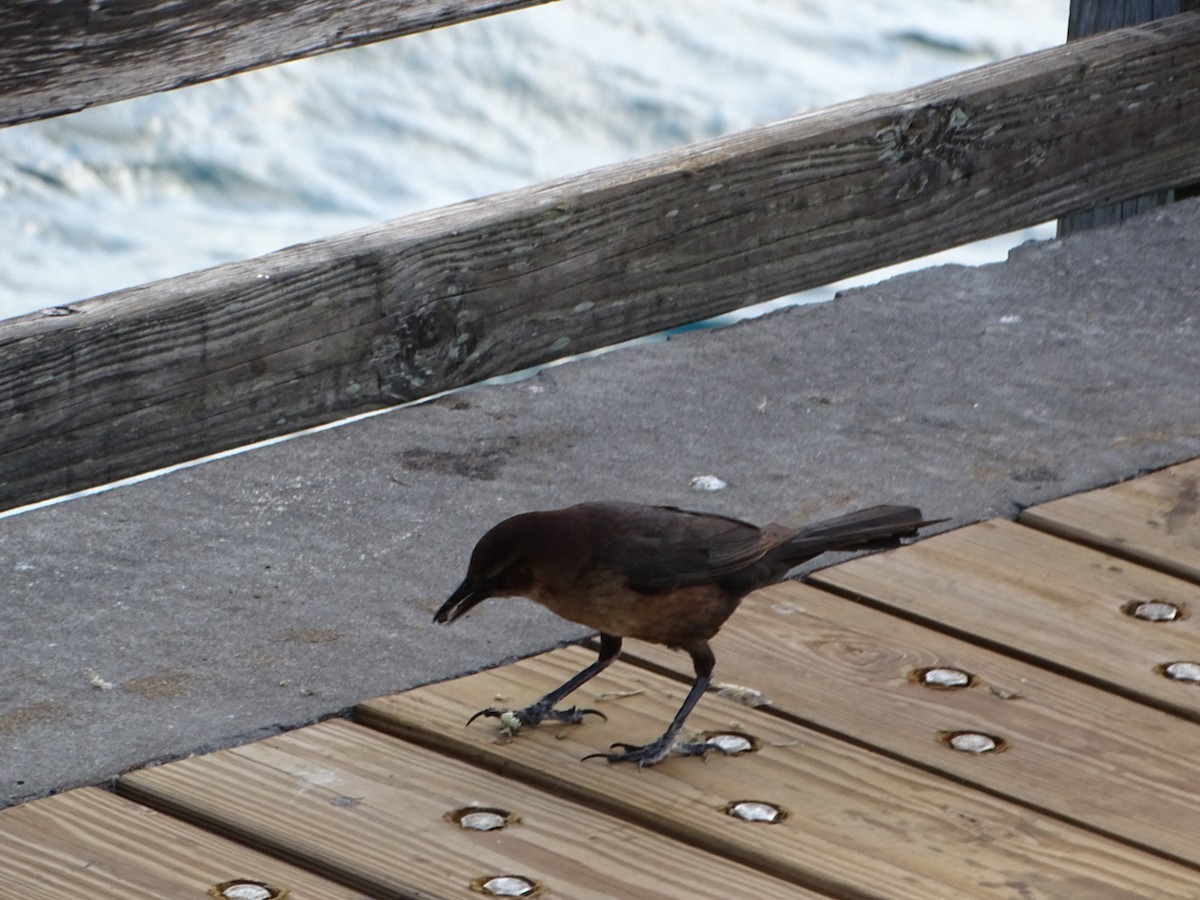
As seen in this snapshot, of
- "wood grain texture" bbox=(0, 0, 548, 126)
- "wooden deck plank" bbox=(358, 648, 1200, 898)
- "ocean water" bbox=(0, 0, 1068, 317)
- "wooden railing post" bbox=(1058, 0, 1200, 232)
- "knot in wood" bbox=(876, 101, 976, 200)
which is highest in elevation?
"ocean water" bbox=(0, 0, 1068, 317)

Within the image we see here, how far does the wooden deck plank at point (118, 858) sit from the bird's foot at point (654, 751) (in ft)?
1.35

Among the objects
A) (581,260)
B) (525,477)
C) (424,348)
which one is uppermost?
(581,260)

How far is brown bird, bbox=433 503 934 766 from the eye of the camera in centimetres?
241

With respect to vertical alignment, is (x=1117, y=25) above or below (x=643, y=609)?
above

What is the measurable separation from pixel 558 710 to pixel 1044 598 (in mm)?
695

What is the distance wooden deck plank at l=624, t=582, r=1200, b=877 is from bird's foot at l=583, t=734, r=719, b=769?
0.15 m

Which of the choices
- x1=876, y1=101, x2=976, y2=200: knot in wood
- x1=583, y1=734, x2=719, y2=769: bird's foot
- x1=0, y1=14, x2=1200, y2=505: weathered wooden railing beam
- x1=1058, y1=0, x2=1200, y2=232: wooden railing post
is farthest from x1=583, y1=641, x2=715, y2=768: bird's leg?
x1=1058, y1=0, x2=1200, y2=232: wooden railing post

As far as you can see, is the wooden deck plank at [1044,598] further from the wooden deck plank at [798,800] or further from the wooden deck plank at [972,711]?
the wooden deck plank at [798,800]

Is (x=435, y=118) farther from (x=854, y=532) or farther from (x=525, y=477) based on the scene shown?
(x=854, y=532)

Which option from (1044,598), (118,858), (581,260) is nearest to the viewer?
(118,858)

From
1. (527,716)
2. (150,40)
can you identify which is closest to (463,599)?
(527,716)

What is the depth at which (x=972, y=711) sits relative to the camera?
255cm

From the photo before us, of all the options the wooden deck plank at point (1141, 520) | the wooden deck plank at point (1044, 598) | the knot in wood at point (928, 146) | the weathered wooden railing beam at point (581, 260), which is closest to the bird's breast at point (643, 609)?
the wooden deck plank at point (1044, 598)

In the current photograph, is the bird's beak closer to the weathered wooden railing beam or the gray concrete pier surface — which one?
the gray concrete pier surface
